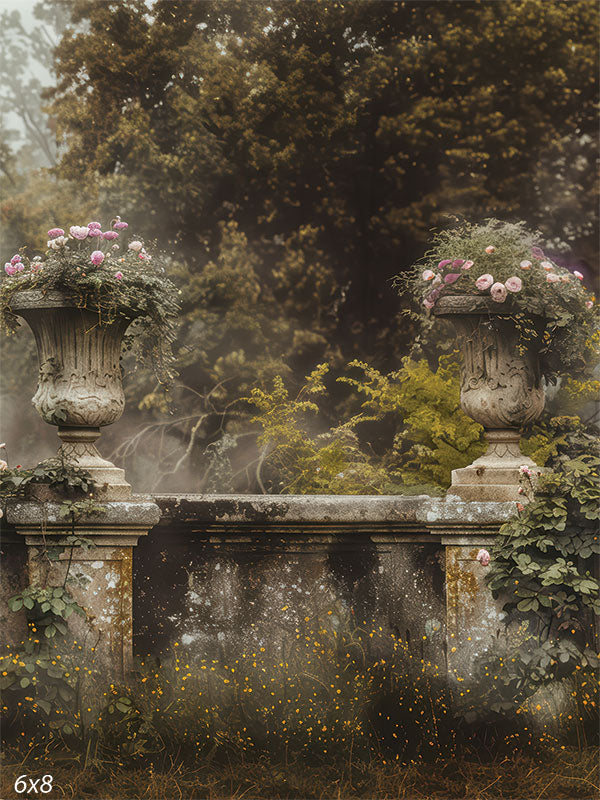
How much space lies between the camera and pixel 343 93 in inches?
428

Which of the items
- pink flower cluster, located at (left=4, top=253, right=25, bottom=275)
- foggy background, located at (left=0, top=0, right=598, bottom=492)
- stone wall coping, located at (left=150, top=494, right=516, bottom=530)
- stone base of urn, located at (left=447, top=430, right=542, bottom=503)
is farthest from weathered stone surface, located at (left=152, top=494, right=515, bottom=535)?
foggy background, located at (left=0, top=0, right=598, bottom=492)

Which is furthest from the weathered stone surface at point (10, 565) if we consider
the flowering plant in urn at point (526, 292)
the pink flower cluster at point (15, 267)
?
the flowering plant in urn at point (526, 292)

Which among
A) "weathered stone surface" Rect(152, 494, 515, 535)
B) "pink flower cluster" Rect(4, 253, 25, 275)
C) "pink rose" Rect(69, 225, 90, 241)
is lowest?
"weathered stone surface" Rect(152, 494, 515, 535)

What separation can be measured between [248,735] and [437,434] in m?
3.47

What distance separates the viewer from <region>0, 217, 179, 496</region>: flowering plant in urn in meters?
4.28

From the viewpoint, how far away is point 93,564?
4215mm

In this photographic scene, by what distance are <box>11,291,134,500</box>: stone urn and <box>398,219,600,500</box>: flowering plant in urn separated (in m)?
1.57

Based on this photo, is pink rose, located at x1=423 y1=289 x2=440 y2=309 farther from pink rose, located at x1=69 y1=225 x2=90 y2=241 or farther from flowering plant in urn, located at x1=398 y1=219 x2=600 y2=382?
pink rose, located at x1=69 y1=225 x2=90 y2=241

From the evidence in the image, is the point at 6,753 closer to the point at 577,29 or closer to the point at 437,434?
the point at 437,434

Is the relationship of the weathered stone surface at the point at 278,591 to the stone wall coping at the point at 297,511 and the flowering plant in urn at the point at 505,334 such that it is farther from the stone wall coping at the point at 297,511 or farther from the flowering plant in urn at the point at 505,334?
the flowering plant in urn at the point at 505,334

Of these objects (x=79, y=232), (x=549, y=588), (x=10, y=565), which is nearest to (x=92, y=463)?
(x=10, y=565)

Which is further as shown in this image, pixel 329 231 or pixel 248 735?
pixel 329 231

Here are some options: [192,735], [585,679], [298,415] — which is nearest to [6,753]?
[192,735]

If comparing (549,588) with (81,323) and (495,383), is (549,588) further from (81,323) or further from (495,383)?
(81,323)
